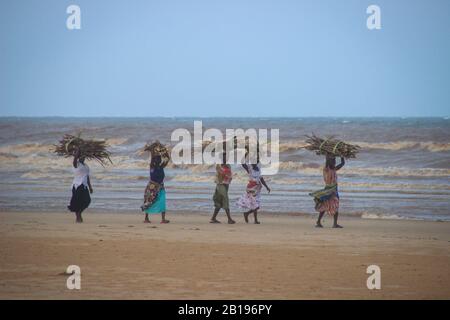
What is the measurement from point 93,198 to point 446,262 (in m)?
12.3

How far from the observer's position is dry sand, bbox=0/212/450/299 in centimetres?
898

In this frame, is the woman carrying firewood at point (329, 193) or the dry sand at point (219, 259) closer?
the dry sand at point (219, 259)

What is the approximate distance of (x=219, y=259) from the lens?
36.5ft

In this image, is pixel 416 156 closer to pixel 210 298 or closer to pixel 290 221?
pixel 290 221

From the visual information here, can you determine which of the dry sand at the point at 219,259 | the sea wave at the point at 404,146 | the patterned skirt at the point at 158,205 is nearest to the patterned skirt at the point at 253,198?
the dry sand at the point at 219,259

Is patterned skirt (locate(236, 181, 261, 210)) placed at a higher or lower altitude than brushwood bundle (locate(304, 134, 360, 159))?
lower

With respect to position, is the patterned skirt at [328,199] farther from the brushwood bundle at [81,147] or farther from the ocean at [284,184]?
the brushwood bundle at [81,147]

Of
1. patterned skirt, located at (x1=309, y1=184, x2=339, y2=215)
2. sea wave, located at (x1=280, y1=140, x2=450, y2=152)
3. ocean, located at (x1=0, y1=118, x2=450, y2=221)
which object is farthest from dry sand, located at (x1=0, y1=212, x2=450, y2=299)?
sea wave, located at (x1=280, y1=140, x2=450, y2=152)

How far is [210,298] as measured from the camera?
→ 858 centimetres

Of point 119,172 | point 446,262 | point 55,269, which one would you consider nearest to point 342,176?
point 119,172

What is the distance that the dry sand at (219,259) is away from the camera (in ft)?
29.5

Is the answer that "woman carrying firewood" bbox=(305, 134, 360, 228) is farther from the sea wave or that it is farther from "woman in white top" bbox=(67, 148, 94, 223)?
the sea wave

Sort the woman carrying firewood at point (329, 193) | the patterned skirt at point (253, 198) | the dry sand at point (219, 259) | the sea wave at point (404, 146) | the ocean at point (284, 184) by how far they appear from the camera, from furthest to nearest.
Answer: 1. the sea wave at point (404, 146)
2. the ocean at point (284, 184)
3. the patterned skirt at point (253, 198)
4. the woman carrying firewood at point (329, 193)
5. the dry sand at point (219, 259)

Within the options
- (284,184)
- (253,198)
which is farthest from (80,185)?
(284,184)
